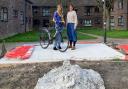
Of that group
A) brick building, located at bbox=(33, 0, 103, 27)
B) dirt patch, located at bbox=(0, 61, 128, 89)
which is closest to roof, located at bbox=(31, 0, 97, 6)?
brick building, located at bbox=(33, 0, 103, 27)

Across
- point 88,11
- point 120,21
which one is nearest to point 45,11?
point 88,11

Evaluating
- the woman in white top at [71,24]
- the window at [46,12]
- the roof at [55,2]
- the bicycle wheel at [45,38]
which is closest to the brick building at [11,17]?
the bicycle wheel at [45,38]

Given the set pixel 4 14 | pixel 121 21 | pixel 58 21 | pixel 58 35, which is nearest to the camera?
pixel 58 21

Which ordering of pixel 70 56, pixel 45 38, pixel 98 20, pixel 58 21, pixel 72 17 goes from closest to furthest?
pixel 70 56
pixel 58 21
pixel 72 17
pixel 45 38
pixel 98 20

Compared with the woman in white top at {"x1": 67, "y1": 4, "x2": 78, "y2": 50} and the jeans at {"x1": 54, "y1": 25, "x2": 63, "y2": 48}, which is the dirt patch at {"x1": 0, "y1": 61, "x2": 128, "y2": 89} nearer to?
the jeans at {"x1": 54, "y1": 25, "x2": 63, "y2": 48}

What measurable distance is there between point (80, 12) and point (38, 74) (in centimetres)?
7000

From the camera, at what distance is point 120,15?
7006cm

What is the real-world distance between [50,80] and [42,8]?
70.9m

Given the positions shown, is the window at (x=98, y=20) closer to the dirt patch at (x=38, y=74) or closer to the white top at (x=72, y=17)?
the white top at (x=72, y=17)

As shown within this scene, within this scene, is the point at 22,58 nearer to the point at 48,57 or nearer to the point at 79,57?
the point at 48,57

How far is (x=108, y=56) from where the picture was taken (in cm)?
1568

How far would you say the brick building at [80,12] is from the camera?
260 ft

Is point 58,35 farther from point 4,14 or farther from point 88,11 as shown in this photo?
point 88,11

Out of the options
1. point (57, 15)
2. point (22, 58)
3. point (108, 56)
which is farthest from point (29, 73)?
point (57, 15)
